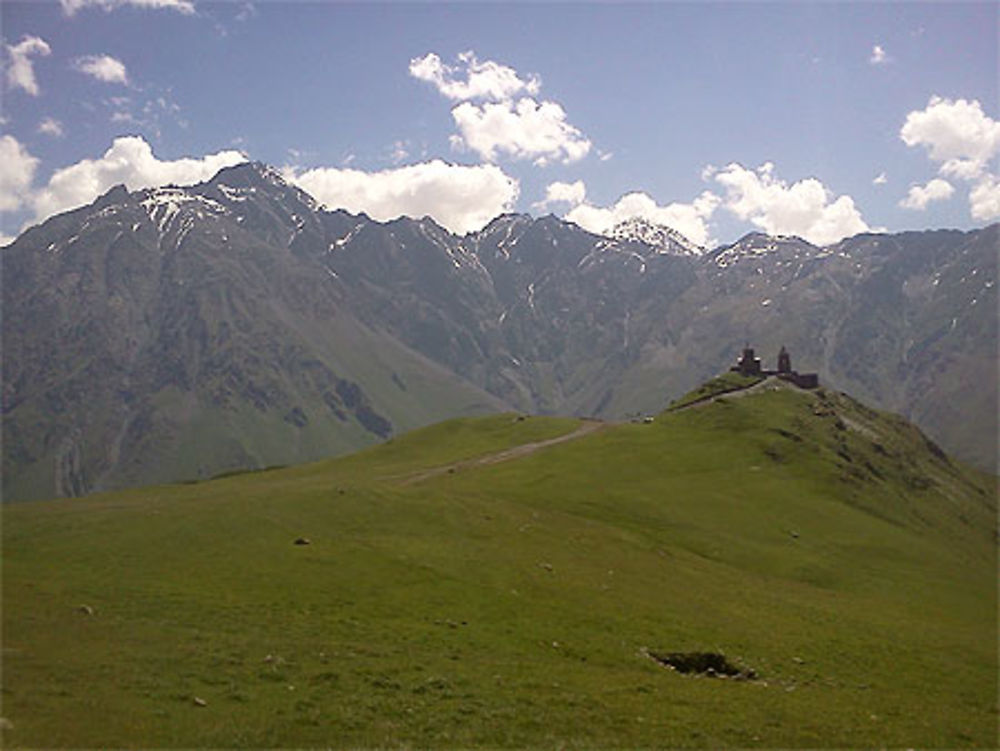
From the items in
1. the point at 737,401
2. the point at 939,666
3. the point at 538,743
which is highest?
the point at 737,401

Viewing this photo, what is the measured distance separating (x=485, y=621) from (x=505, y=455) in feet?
267

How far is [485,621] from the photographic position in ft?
142

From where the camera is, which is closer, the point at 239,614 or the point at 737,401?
the point at 239,614

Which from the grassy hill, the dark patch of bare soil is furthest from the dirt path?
the dark patch of bare soil

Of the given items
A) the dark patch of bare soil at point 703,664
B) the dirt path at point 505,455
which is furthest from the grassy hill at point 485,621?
the dirt path at point 505,455

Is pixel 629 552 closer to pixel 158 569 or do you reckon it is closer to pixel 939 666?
pixel 939 666

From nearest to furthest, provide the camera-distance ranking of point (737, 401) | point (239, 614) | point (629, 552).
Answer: point (239, 614), point (629, 552), point (737, 401)

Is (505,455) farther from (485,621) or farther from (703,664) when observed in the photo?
(703,664)

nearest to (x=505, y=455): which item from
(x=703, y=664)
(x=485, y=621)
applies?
(x=485, y=621)

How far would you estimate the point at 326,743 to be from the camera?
25875 mm

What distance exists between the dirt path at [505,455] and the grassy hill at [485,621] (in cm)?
218

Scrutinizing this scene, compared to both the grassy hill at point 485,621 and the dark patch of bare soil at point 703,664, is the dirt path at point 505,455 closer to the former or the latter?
the grassy hill at point 485,621

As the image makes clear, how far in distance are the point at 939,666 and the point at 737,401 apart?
109 meters

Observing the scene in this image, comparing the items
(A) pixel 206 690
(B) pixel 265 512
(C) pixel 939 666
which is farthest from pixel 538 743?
(B) pixel 265 512
